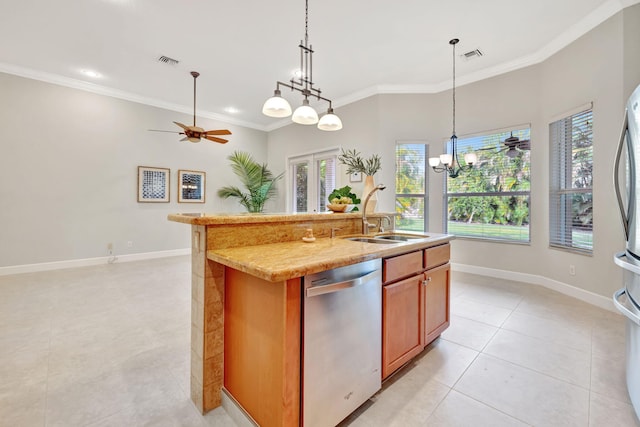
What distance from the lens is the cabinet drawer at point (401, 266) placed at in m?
1.65

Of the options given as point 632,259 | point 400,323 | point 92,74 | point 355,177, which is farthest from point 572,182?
point 92,74

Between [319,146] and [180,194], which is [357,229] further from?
[180,194]

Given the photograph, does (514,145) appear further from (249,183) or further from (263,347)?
(249,183)

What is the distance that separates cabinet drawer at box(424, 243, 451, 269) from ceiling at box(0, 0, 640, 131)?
2594 mm

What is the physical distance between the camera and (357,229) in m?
2.52

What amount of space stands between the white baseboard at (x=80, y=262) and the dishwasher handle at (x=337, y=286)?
546 cm

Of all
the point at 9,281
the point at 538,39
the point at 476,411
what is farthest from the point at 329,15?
the point at 9,281

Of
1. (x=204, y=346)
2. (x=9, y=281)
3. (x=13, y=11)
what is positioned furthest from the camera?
(x=9, y=281)

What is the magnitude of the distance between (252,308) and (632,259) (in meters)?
2.09

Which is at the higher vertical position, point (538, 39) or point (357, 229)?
point (538, 39)

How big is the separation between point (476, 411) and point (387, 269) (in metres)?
0.93

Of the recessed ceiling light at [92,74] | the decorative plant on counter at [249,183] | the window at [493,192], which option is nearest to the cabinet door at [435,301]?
the window at [493,192]

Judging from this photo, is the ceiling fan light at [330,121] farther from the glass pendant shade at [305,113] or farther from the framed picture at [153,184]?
the framed picture at [153,184]

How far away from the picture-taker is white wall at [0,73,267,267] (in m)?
4.24
